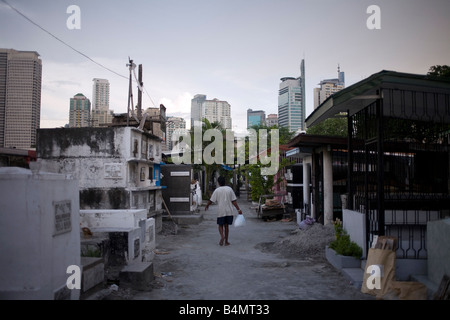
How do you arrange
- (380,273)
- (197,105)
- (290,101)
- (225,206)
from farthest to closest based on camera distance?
(290,101) < (197,105) < (225,206) < (380,273)

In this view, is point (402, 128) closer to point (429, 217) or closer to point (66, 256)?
point (429, 217)

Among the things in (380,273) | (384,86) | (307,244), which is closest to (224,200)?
(307,244)

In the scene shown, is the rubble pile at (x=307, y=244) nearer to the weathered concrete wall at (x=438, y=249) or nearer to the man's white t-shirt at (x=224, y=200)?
the man's white t-shirt at (x=224, y=200)

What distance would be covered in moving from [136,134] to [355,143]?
23.0 feet

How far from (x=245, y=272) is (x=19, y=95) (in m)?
36.4

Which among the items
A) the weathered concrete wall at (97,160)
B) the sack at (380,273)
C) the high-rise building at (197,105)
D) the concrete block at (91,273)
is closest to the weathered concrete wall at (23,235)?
the concrete block at (91,273)

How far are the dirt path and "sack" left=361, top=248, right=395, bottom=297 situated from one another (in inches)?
6.8

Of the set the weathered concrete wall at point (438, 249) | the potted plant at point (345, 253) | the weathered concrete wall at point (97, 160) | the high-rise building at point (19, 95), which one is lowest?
the potted plant at point (345, 253)

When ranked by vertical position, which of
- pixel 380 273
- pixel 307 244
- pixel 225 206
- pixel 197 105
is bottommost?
pixel 307 244

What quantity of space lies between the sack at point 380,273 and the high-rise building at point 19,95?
3382cm

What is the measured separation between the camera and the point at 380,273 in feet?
16.4

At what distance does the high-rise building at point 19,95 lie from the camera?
32.8 m

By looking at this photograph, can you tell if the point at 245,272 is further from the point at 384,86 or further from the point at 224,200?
the point at 384,86

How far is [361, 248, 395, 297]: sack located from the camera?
4.93m
